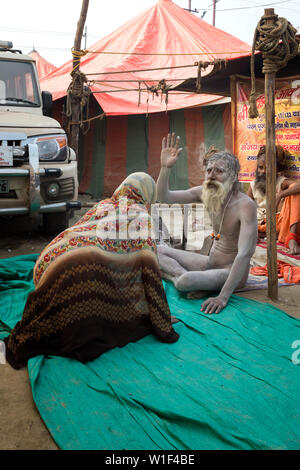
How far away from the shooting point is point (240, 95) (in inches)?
280

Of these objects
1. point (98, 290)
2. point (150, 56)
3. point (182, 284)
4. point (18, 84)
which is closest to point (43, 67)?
point (150, 56)

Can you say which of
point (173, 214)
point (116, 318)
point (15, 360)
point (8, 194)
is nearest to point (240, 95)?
point (173, 214)

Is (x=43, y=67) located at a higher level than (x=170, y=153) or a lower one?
higher

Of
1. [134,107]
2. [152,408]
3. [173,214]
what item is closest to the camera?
[152,408]

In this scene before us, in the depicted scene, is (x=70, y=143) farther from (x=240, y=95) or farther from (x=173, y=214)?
(x=240, y=95)

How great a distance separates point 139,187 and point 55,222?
11.0 ft

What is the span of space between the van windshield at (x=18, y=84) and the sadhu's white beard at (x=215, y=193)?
354 centimetres

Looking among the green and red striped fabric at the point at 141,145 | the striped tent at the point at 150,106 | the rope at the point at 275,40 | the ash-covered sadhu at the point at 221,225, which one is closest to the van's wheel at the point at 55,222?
the ash-covered sadhu at the point at 221,225

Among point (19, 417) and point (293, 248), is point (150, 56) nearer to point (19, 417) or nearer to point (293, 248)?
point (293, 248)

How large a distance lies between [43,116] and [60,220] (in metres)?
1.54

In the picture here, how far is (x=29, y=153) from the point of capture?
5.31 meters

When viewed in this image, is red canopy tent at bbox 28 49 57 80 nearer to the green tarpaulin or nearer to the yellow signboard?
the yellow signboard

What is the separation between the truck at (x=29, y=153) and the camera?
525cm
